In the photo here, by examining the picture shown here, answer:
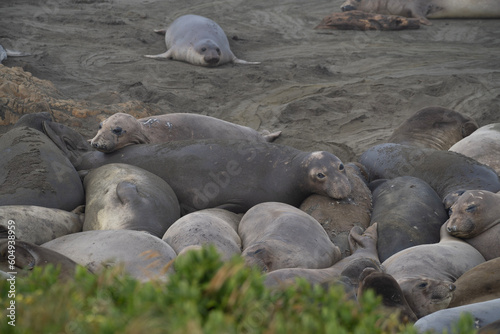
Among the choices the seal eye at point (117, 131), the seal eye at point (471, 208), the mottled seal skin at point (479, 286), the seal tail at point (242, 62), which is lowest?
the seal tail at point (242, 62)

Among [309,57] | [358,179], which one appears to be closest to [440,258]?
[358,179]

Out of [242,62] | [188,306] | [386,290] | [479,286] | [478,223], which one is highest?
[188,306]

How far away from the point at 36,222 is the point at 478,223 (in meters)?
3.18

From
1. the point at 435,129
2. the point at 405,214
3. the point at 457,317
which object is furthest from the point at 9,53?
the point at 457,317

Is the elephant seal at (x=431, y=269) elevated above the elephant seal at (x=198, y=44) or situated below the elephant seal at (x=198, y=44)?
above

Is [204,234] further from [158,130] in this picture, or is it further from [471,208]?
[158,130]

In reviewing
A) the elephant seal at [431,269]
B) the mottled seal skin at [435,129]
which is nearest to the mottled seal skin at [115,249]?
the elephant seal at [431,269]

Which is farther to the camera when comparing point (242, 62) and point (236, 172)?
point (242, 62)

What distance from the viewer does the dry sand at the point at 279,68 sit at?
324 inches

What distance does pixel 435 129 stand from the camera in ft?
24.0

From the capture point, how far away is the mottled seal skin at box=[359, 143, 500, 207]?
573 cm

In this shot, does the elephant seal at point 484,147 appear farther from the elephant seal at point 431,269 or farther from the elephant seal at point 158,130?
the elephant seal at point 158,130

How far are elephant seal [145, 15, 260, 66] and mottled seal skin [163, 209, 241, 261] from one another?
5.74 meters

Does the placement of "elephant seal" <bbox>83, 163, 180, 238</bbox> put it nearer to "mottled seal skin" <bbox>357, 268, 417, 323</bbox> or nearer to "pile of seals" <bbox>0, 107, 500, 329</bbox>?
"pile of seals" <bbox>0, 107, 500, 329</bbox>
